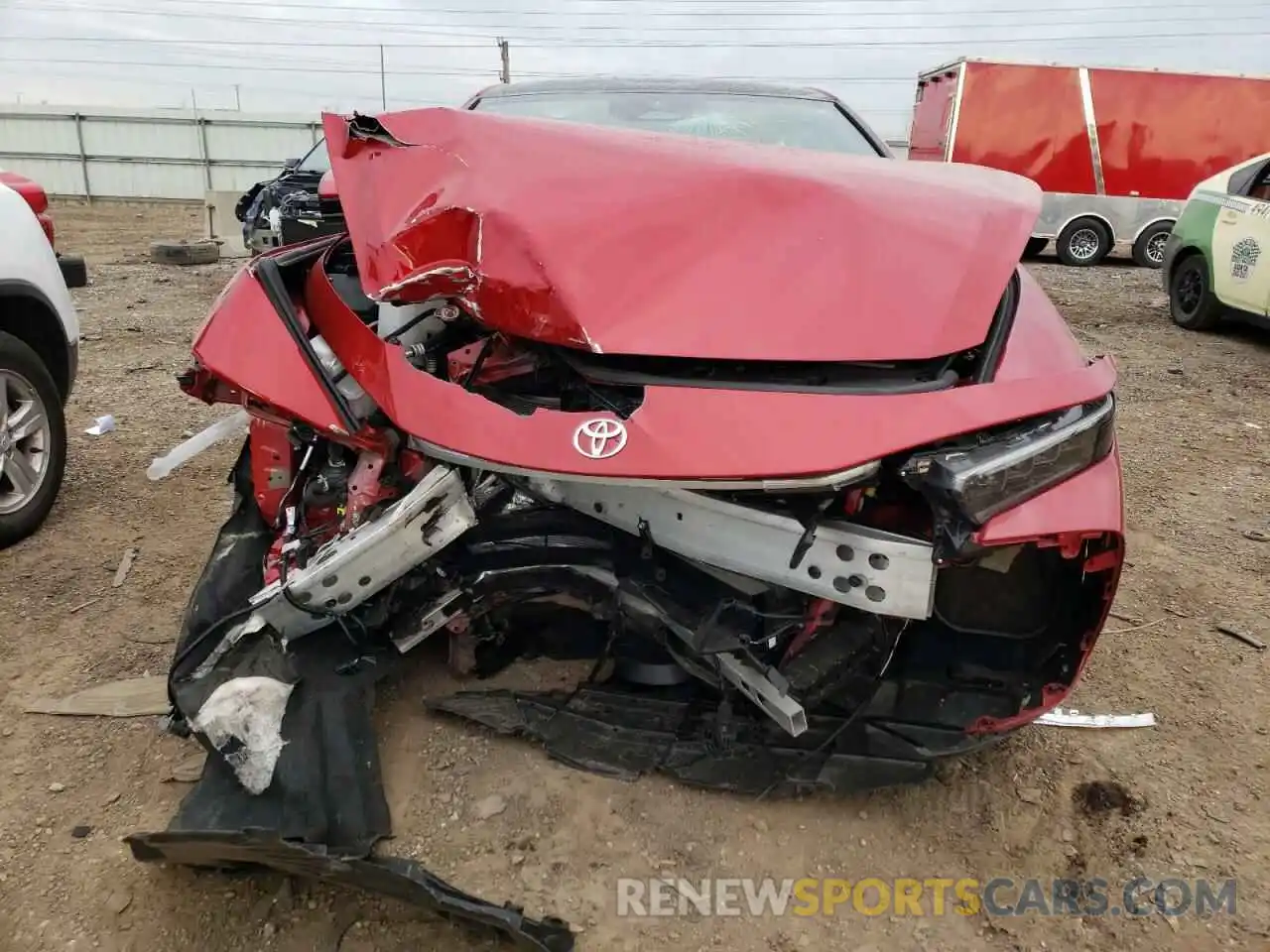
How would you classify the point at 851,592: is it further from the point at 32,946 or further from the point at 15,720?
the point at 15,720

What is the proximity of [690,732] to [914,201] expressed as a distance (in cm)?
133

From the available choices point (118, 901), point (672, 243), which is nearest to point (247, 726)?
point (118, 901)

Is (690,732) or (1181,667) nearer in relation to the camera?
(690,732)

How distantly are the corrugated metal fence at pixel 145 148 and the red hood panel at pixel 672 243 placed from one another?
20.7m

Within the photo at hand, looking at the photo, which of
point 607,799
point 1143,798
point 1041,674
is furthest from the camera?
point 1143,798

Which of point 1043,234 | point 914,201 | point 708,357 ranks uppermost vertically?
point 914,201

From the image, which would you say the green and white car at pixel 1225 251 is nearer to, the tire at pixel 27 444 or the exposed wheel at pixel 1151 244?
the exposed wheel at pixel 1151 244

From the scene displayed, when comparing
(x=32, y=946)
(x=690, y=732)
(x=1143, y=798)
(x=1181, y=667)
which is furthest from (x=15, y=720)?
(x=1181, y=667)

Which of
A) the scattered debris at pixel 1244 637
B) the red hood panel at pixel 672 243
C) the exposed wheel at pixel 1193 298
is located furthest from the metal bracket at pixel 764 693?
the exposed wheel at pixel 1193 298

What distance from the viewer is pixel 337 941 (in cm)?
169

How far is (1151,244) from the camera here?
13062 millimetres

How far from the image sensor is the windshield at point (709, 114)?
315 cm

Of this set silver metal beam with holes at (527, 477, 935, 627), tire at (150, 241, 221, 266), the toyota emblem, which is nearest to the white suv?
silver metal beam with holes at (527, 477, 935, 627)

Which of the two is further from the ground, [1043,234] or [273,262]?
[273,262]
